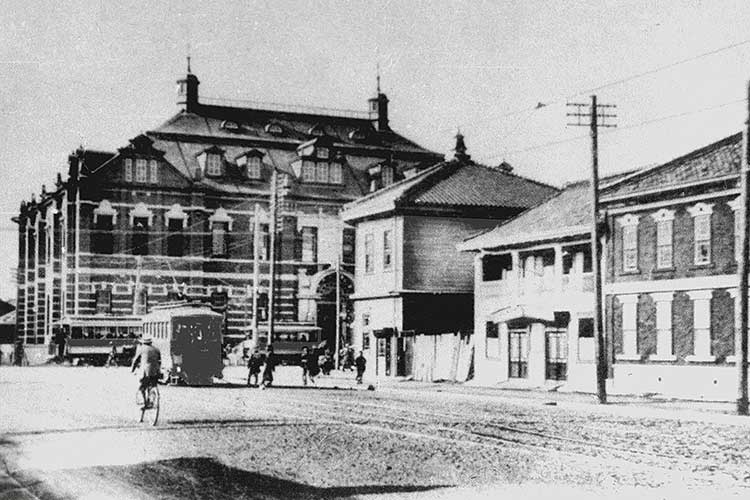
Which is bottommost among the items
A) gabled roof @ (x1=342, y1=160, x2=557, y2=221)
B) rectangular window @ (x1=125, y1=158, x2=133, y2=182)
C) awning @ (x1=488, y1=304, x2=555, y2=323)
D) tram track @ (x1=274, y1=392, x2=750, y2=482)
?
tram track @ (x1=274, y1=392, x2=750, y2=482)

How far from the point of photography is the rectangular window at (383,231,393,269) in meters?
49.5

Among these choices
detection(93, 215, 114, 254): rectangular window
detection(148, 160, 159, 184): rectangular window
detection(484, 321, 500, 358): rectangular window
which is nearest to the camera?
detection(484, 321, 500, 358): rectangular window

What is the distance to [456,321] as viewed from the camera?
49406 millimetres

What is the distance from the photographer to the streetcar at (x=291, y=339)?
62688 mm

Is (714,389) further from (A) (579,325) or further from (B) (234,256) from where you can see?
(B) (234,256)

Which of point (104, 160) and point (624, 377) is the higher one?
point (104, 160)

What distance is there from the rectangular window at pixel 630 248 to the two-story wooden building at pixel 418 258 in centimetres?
1354

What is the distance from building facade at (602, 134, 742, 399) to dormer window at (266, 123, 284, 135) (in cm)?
4039

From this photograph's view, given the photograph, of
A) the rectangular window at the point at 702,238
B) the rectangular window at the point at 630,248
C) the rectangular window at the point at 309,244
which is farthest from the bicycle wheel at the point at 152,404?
the rectangular window at the point at 309,244

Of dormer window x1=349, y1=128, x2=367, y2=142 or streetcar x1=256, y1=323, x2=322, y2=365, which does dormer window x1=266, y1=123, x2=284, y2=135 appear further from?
streetcar x1=256, y1=323, x2=322, y2=365

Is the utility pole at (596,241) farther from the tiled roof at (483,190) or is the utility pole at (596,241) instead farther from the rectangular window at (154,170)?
the rectangular window at (154,170)

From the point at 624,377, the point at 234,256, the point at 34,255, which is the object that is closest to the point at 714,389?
the point at 624,377

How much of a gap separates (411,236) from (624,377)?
16.3 m

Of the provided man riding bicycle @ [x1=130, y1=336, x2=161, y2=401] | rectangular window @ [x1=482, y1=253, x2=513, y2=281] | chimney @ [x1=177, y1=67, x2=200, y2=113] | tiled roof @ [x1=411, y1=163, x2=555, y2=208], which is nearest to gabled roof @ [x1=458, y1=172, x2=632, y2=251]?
rectangular window @ [x1=482, y1=253, x2=513, y2=281]
